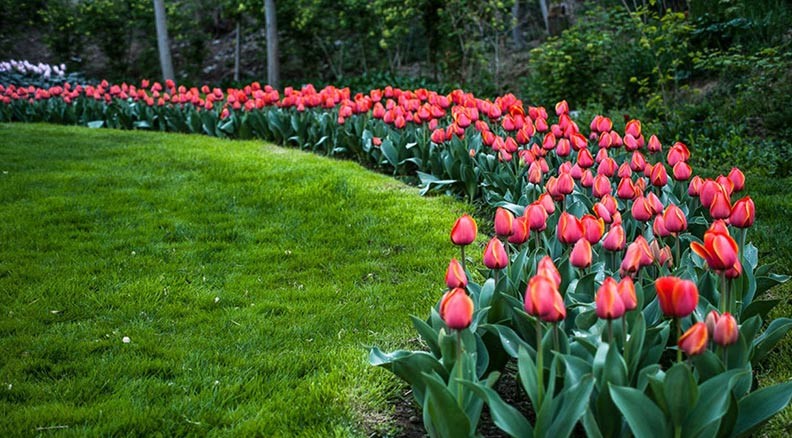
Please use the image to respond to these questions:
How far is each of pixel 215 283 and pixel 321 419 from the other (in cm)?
184

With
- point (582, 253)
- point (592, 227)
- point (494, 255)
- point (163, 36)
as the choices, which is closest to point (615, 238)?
point (592, 227)

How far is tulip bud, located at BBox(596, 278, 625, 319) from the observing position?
2.03 m

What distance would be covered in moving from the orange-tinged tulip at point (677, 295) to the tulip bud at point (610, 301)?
0.13 m

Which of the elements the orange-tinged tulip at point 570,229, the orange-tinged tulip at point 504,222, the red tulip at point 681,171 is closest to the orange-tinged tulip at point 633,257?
the orange-tinged tulip at point 570,229

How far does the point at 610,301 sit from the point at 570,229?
72 cm

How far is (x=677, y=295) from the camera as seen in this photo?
2068mm

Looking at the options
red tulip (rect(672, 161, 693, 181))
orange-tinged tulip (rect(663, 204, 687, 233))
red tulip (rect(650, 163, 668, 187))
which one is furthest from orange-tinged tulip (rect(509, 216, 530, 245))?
red tulip (rect(672, 161, 693, 181))

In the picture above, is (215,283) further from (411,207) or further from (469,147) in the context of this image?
(469,147)

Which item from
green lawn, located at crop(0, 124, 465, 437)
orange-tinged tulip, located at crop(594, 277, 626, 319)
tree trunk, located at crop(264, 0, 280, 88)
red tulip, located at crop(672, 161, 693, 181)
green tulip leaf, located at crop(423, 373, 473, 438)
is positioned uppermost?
tree trunk, located at crop(264, 0, 280, 88)

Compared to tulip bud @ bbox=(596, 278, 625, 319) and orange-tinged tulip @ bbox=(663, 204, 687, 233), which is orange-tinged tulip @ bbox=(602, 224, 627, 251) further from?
tulip bud @ bbox=(596, 278, 625, 319)

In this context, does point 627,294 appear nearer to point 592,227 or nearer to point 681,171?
point 592,227

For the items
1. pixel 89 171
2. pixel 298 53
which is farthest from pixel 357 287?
pixel 298 53

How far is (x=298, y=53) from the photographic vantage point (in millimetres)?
16938

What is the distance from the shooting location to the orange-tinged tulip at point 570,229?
2.71 m
